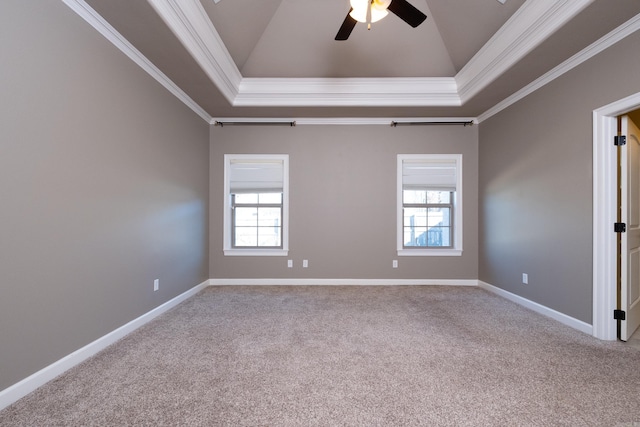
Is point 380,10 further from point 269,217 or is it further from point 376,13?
point 269,217

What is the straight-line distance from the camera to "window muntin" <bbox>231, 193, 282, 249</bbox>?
15.5 ft

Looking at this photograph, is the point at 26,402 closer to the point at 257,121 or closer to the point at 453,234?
the point at 257,121

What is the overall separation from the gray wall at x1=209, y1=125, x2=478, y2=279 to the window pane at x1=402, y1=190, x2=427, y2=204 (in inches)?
11.9

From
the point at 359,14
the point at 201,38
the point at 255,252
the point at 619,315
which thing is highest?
the point at 201,38

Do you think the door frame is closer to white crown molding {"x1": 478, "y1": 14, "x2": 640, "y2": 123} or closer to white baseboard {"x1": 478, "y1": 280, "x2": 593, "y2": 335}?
white baseboard {"x1": 478, "y1": 280, "x2": 593, "y2": 335}

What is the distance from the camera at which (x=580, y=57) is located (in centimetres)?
267

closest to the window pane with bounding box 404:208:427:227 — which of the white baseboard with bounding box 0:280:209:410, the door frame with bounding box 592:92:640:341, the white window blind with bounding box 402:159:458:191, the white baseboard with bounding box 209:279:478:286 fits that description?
the white window blind with bounding box 402:159:458:191

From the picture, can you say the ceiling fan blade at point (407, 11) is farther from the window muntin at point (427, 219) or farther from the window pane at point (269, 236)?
the window pane at point (269, 236)

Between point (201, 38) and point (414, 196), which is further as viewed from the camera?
point (414, 196)

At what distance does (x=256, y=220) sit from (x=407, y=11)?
3575mm

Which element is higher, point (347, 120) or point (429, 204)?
point (347, 120)

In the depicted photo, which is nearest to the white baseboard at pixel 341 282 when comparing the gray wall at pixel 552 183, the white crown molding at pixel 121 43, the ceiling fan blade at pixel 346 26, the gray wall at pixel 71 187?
the gray wall at pixel 552 183

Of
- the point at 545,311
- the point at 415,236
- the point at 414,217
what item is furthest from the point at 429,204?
the point at 545,311

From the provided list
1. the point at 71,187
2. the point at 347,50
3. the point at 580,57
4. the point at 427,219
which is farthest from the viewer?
the point at 427,219
